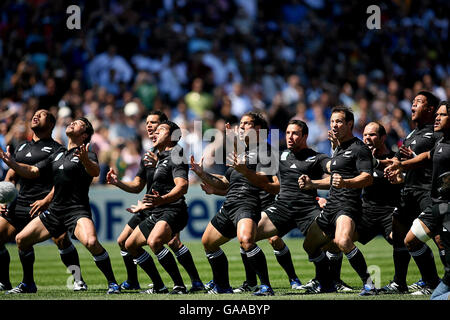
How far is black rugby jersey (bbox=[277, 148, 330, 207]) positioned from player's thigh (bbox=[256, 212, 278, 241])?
40 centimetres

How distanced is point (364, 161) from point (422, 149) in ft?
3.22

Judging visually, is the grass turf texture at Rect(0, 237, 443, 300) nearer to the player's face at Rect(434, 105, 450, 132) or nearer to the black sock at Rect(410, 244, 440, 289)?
the black sock at Rect(410, 244, 440, 289)

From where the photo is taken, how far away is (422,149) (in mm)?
10812

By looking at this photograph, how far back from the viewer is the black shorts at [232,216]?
10.6 m

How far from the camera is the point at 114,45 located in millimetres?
21984

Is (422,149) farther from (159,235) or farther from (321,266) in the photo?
(159,235)

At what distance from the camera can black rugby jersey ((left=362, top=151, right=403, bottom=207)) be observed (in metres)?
11.4

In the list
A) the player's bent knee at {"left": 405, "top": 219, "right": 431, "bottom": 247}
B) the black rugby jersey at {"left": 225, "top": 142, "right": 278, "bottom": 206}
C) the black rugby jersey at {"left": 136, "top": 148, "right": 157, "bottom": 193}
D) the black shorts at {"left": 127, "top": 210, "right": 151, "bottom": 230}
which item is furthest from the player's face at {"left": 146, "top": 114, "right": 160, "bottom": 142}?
the player's bent knee at {"left": 405, "top": 219, "right": 431, "bottom": 247}

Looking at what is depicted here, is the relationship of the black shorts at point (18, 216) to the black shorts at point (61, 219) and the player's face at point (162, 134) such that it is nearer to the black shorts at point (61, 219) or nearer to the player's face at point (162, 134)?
the black shorts at point (61, 219)

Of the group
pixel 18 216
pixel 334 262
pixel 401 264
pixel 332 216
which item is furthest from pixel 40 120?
pixel 401 264

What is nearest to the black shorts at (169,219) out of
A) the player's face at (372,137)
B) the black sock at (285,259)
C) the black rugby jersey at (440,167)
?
the black sock at (285,259)

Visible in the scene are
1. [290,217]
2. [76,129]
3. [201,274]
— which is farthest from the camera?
[201,274]

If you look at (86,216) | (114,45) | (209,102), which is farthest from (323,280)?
(114,45)

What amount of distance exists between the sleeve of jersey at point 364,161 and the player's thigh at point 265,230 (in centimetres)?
142
